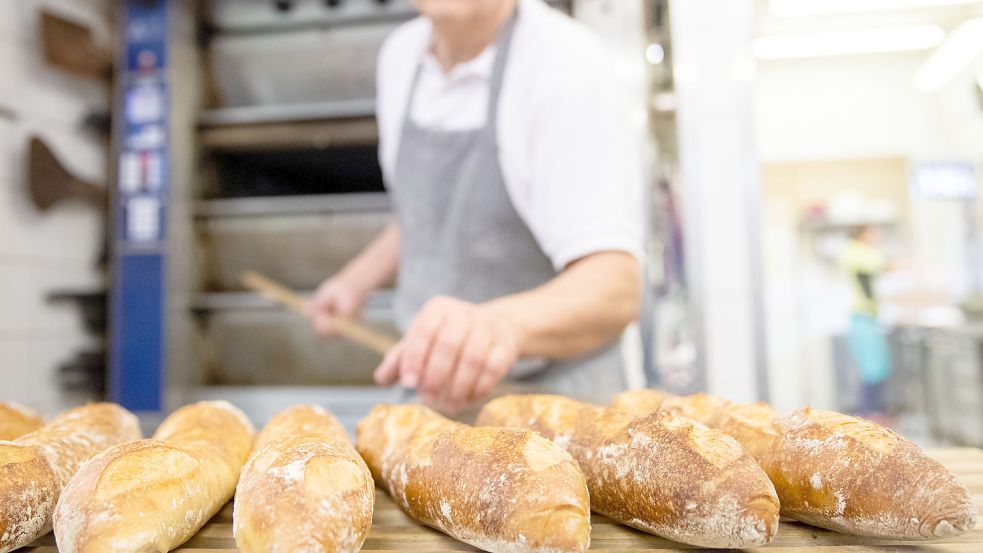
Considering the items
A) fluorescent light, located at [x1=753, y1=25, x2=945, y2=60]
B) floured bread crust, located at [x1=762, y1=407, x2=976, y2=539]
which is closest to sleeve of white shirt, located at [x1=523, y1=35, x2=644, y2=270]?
floured bread crust, located at [x1=762, y1=407, x2=976, y2=539]

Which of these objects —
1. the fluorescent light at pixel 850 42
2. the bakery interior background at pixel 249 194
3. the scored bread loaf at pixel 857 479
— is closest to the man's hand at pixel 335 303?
the bakery interior background at pixel 249 194

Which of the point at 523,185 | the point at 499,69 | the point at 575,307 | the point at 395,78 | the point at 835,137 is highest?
the point at 835,137

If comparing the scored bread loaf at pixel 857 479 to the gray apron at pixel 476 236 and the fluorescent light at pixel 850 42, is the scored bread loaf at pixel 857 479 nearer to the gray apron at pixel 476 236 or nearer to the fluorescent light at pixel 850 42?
the gray apron at pixel 476 236

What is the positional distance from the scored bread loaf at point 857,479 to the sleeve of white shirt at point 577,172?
0.94 m

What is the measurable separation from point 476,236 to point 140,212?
5.75ft

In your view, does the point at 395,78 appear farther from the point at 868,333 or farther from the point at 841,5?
the point at 868,333

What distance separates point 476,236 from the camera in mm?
1986

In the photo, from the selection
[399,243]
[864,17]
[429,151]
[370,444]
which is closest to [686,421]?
[370,444]

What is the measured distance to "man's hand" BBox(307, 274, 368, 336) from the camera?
235cm

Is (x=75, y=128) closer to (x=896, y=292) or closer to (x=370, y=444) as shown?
(x=370, y=444)

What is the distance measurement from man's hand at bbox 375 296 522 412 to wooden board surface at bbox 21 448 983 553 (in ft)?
1.49

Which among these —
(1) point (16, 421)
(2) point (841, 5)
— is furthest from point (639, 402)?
(2) point (841, 5)

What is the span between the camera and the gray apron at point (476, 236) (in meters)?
1.94

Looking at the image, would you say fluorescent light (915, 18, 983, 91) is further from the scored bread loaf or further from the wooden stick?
the scored bread loaf
